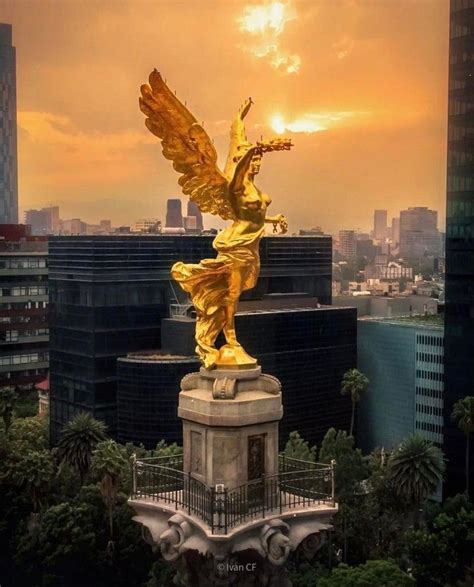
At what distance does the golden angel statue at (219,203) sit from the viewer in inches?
480

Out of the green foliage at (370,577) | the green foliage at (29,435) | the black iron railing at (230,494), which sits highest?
the black iron railing at (230,494)

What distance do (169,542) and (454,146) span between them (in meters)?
Answer: 26.4

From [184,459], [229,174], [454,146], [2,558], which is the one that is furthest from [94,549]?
[454,146]

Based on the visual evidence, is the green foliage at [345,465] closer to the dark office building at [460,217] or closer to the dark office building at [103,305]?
the dark office building at [460,217]

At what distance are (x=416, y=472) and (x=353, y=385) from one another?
12.3 m

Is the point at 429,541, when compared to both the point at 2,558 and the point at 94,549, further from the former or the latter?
the point at 2,558

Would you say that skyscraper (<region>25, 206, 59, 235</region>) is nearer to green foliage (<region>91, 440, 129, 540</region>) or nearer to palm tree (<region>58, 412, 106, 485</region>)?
palm tree (<region>58, 412, 106, 485</region>)

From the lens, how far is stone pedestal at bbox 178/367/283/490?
457 inches

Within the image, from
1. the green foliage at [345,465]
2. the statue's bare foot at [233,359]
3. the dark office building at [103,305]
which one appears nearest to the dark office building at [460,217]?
the green foliage at [345,465]

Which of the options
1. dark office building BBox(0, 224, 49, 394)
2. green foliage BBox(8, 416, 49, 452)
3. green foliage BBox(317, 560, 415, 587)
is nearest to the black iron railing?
green foliage BBox(317, 560, 415, 587)

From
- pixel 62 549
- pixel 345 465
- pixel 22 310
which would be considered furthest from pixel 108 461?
pixel 22 310

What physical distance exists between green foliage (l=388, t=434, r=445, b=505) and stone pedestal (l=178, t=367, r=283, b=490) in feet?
56.6

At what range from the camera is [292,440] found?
3080 centimetres

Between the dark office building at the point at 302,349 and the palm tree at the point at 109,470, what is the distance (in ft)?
39.9
